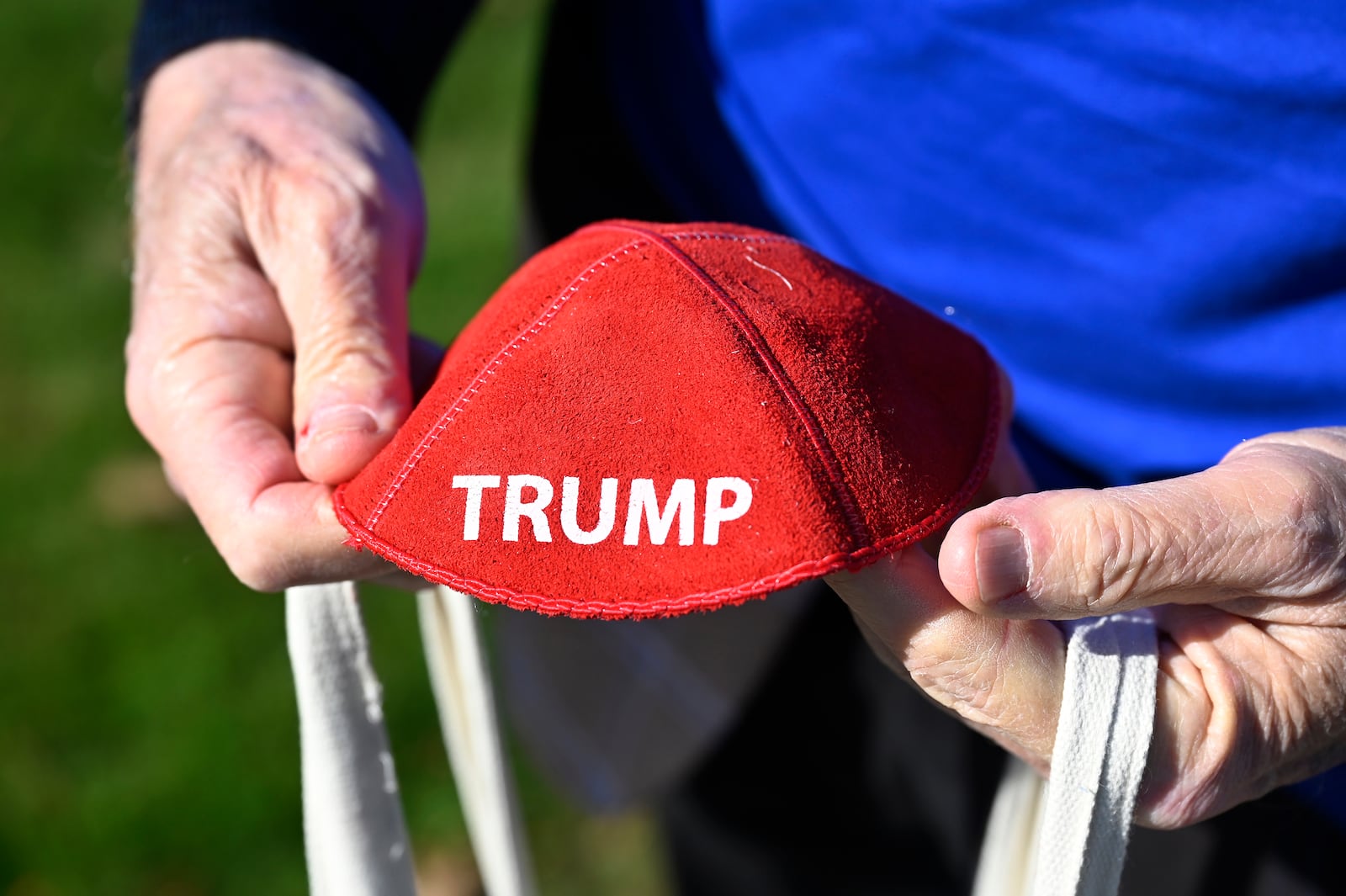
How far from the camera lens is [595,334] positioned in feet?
2.80

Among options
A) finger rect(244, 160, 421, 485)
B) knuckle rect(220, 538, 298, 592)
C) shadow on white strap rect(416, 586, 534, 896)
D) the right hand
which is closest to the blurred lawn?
the right hand

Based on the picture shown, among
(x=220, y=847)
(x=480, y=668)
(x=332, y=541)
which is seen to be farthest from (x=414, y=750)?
(x=332, y=541)

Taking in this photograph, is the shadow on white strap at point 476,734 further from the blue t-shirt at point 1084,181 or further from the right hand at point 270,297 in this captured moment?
the blue t-shirt at point 1084,181

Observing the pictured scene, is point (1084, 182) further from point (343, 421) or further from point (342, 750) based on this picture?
point (342, 750)

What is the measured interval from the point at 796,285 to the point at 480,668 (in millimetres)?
488

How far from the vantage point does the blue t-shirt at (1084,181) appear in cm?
104

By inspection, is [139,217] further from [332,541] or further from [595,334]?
[595,334]

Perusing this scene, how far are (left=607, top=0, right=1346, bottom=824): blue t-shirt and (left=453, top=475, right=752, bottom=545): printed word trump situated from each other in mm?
606

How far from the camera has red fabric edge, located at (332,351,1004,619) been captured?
743 mm

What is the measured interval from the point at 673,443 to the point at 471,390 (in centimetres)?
17

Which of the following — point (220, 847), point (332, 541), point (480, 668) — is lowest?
point (220, 847)

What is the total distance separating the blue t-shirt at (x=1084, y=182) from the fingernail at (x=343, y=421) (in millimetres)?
636

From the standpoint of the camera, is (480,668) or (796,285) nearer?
(796,285)

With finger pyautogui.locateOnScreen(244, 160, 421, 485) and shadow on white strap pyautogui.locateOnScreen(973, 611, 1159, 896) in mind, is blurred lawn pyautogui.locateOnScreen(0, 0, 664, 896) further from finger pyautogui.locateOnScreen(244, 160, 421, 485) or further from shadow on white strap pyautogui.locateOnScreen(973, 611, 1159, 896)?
shadow on white strap pyautogui.locateOnScreen(973, 611, 1159, 896)
